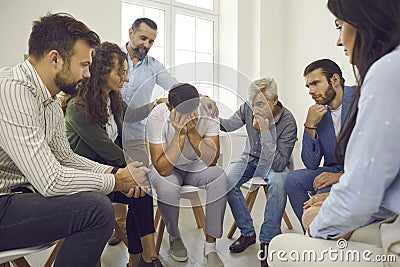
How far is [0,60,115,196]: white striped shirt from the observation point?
100 cm

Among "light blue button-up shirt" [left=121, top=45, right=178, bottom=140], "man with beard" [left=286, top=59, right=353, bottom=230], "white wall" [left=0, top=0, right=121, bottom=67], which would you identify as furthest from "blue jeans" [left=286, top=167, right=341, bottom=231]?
"white wall" [left=0, top=0, right=121, bottom=67]

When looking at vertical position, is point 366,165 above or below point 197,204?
above

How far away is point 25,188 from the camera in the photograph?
1146mm

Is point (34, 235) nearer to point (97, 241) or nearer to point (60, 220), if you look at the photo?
point (60, 220)

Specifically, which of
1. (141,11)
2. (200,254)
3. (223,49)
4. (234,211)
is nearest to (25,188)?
(200,254)

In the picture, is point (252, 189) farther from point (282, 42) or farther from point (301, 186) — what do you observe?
point (282, 42)

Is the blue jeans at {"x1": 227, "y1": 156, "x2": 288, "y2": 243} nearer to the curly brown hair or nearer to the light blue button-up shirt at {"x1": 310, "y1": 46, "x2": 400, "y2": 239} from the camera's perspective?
the curly brown hair

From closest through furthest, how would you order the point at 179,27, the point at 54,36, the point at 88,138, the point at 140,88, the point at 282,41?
1. the point at 54,36
2. the point at 88,138
3. the point at 140,88
4. the point at 179,27
5. the point at 282,41

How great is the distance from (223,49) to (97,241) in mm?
2698

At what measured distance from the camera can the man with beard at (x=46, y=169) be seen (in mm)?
994

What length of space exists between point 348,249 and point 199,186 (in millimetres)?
1033

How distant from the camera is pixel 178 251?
5.83ft

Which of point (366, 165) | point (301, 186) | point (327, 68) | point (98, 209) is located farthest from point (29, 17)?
point (366, 165)

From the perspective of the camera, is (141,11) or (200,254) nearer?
(200,254)
